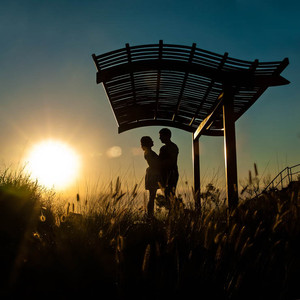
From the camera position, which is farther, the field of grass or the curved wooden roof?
the curved wooden roof

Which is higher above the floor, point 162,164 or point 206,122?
point 206,122

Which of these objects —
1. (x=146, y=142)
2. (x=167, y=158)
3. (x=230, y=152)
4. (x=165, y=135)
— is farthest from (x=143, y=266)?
(x=146, y=142)

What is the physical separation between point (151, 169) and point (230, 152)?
7.19ft

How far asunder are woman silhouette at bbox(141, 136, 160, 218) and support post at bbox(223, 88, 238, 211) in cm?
201

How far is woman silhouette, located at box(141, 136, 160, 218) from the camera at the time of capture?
6.22 meters

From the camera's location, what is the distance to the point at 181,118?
7.95 meters

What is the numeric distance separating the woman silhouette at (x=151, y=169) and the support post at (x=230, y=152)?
2.01 meters

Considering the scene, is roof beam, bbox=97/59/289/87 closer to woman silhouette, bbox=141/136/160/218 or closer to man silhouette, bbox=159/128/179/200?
man silhouette, bbox=159/128/179/200

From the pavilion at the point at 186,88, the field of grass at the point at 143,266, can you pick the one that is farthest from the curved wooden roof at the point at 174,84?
the field of grass at the point at 143,266

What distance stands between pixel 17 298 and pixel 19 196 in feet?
13.8

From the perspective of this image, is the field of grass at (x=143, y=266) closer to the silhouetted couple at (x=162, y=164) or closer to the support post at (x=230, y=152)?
the support post at (x=230, y=152)

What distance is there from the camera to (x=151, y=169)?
20.7 ft

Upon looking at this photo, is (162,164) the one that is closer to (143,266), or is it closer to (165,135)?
(165,135)

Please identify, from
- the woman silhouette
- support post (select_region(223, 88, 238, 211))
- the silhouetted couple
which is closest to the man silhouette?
the silhouetted couple
